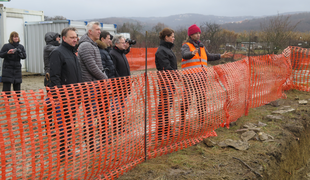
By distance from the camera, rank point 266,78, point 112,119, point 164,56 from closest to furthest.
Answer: point 112,119, point 164,56, point 266,78

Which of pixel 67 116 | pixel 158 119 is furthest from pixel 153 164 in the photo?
pixel 67 116

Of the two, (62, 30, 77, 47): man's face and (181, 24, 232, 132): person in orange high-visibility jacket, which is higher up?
(62, 30, 77, 47): man's face

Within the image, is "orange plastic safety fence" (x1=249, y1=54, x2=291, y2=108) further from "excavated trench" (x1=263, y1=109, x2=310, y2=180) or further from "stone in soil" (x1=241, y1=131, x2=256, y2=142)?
"stone in soil" (x1=241, y1=131, x2=256, y2=142)

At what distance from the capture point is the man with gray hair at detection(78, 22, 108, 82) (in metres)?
3.83

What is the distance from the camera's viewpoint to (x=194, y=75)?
176 inches

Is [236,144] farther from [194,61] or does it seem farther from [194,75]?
[194,61]

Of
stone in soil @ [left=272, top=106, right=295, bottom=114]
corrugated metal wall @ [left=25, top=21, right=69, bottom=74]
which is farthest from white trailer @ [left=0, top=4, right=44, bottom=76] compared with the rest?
stone in soil @ [left=272, top=106, right=295, bottom=114]

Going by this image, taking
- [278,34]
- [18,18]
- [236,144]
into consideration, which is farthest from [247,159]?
[278,34]

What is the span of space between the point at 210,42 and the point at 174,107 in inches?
632

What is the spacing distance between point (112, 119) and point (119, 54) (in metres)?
1.65

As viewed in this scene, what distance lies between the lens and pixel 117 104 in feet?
10.9

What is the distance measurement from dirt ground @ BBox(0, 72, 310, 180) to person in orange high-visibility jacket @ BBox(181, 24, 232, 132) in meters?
0.58

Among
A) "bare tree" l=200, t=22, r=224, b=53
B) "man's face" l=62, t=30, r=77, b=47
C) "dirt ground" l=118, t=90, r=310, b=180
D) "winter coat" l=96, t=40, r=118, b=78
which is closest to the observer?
"dirt ground" l=118, t=90, r=310, b=180

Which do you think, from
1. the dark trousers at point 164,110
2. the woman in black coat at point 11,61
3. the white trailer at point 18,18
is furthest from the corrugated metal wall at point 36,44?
the dark trousers at point 164,110
